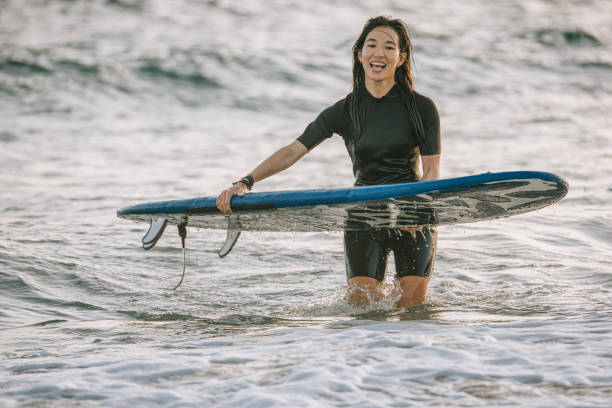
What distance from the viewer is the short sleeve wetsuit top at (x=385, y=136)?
495 cm

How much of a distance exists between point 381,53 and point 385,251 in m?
1.30

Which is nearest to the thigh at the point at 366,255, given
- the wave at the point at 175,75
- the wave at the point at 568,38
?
the wave at the point at 175,75

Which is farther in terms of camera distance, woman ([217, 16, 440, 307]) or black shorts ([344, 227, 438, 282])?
black shorts ([344, 227, 438, 282])

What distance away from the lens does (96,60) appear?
71.9 ft

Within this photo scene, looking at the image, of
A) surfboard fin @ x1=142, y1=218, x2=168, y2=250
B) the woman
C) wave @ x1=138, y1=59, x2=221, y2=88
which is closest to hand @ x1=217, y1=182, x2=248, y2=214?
the woman

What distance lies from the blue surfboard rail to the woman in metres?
0.14

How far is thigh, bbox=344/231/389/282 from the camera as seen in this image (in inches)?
201

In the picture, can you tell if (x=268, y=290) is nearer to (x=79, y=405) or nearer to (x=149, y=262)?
(x=149, y=262)

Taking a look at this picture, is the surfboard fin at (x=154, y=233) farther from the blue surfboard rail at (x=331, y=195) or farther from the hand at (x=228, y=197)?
the hand at (x=228, y=197)

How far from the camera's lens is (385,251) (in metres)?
5.18

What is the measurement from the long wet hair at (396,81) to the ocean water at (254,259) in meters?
1.19

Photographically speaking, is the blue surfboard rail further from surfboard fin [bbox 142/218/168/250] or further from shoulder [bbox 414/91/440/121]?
shoulder [bbox 414/91/440/121]

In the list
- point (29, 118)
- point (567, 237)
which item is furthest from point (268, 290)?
point (29, 118)

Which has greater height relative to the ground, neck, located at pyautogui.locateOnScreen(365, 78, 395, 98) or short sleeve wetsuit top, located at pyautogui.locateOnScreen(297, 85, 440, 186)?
neck, located at pyautogui.locateOnScreen(365, 78, 395, 98)
